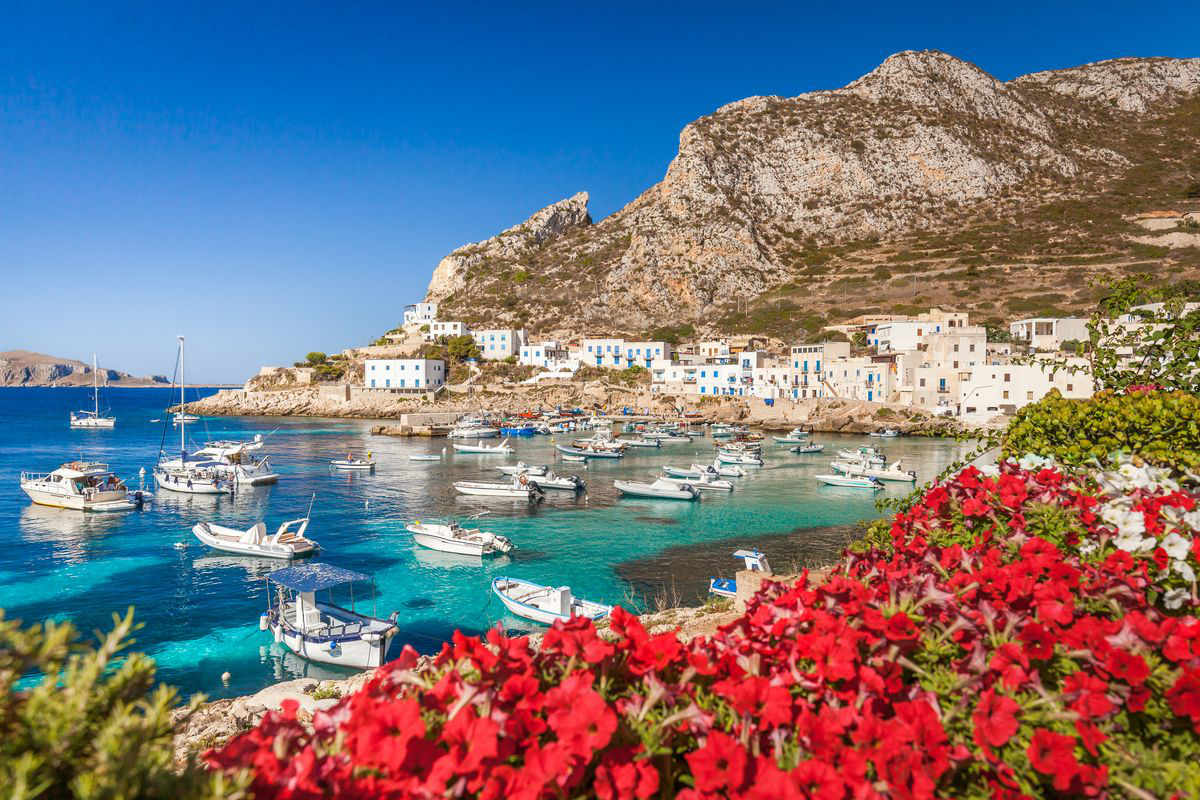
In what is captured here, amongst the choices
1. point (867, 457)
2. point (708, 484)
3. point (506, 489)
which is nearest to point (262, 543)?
point (506, 489)

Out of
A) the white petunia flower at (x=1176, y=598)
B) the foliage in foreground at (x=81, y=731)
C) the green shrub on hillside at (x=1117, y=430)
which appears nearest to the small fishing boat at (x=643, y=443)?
the green shrub on hillside at (x=1117, y=430)

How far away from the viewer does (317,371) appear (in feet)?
341

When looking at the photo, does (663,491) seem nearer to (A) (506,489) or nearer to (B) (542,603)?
(A) (506,489)

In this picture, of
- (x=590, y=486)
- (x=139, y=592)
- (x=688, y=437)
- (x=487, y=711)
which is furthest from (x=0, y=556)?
(x=688, y=437)

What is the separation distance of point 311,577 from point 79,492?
23544mm

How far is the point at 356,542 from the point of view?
27.1m

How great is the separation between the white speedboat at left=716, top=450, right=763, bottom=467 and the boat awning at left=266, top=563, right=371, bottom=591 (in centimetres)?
3391

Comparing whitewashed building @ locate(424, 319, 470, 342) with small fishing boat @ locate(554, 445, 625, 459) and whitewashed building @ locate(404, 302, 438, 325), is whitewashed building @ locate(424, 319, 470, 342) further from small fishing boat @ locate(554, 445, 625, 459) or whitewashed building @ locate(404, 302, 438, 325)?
small fishing boat @ locate(554, 445, 625, 459)

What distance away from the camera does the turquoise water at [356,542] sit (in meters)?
17.9

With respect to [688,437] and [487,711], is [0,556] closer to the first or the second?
[487,711]

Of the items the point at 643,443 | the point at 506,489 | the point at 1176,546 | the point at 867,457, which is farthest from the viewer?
the point at 643,443

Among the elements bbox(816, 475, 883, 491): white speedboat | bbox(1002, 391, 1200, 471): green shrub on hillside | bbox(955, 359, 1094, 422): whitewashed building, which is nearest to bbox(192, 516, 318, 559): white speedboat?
bbox(1002, 391, 1200, 471): green shrub on hillside

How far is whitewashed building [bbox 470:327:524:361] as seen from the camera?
4097 inches

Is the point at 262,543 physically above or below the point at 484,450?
below
